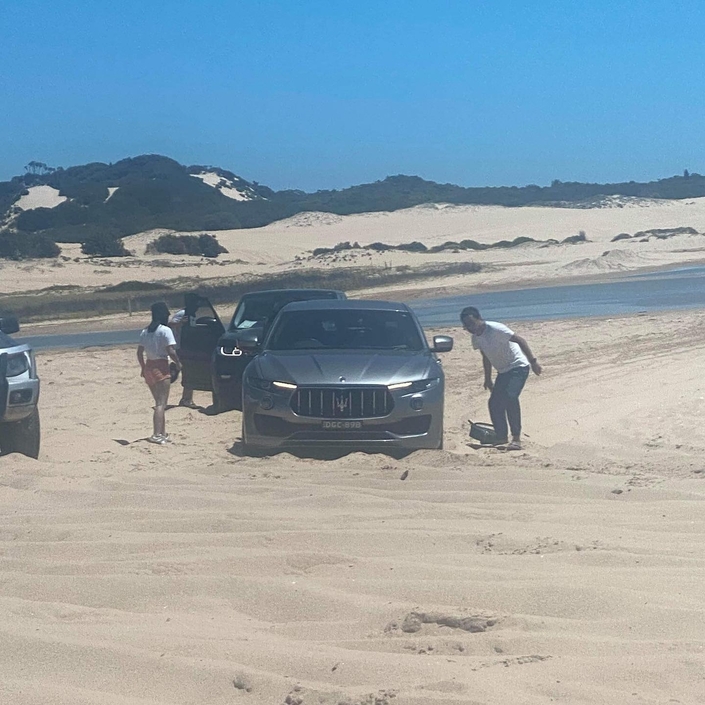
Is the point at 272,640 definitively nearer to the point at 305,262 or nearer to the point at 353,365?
the point at 353,365

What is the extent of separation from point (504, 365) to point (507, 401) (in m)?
0.40

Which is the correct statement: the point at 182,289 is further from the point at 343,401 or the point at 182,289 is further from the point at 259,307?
the point at 343,401

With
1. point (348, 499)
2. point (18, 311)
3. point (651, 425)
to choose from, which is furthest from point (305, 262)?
point (348, 499)

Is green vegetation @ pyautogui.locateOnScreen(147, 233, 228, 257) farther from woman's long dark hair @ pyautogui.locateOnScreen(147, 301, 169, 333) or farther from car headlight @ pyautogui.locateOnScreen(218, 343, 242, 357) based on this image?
woman's long dark hair @ pyautogui.locateOnScreen(147, 301, 169, 333)

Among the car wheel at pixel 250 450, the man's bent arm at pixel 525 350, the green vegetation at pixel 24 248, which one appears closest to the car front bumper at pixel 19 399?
the car wheel at pixel 250 450

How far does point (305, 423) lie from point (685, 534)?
13.1ft

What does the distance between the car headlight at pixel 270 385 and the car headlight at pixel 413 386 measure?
0.87 metres

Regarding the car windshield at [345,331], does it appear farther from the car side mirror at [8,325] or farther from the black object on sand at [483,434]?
the car side mirror at [8,325]

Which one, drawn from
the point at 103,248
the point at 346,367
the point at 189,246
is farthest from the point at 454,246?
the point at 346,367

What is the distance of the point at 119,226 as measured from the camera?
84.1 m

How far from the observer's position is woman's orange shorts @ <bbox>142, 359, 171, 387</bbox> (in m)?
10.9

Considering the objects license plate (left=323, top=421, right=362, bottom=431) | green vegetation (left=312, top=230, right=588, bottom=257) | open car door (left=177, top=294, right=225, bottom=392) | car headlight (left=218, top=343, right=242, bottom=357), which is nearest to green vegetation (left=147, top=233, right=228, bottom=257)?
green vegetation (left=312, top=230, right=588, bottom=257)

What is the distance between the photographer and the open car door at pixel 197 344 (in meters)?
13.3

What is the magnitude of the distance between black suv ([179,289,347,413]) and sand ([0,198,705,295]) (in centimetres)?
2250
